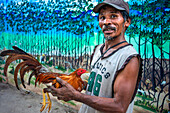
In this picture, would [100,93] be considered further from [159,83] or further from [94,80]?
[159,83]

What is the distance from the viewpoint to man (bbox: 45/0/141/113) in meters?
0.83

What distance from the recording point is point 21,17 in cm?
436

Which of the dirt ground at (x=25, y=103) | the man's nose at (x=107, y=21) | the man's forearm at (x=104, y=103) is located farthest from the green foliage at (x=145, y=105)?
the man's nose at (x=107, y=21)

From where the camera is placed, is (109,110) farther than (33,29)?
No

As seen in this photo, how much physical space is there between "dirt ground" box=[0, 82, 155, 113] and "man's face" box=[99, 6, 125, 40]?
2.09 metres

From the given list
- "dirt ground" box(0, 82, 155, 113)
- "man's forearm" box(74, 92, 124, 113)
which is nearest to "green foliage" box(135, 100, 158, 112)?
"dirt ground" box(0, 82, 155, 113)

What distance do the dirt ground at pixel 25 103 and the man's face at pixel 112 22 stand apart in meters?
2.09

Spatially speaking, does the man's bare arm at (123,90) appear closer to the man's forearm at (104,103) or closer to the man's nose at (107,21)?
the man's forearm at (104,103)

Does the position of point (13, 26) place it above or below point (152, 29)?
above

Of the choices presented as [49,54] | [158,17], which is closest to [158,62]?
[158,17]

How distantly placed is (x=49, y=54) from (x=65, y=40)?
746 millimetres

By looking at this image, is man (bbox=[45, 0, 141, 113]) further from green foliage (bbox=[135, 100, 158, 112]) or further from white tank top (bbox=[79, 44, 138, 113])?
green foliage (bbox=[135, 100, 158, 112])

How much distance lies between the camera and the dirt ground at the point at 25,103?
10.5 ft

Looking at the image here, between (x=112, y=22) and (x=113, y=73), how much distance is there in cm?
39
